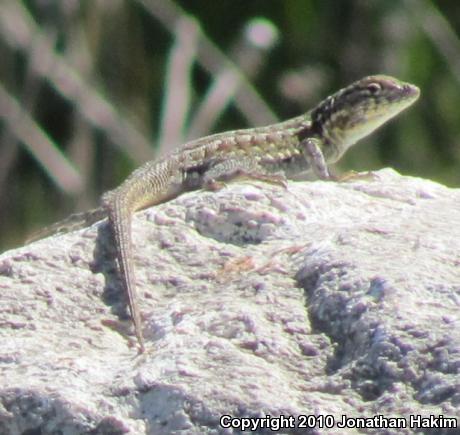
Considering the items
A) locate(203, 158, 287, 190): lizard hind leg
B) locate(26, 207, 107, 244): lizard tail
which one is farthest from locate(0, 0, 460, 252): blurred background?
locate(26, 207, 107, 244): lizard tail

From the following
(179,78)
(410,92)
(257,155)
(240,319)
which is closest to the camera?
(240,319)

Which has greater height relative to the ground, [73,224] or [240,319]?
[73,224]

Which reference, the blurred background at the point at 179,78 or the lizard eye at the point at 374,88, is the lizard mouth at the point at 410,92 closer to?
the lizard eye at the point at 374,88

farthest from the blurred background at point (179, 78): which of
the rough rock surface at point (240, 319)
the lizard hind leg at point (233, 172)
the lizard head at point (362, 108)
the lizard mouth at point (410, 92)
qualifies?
the rough rock surface at point (240, 319)

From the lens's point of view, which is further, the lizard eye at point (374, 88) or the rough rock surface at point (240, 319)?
the lizard eye at point (374, 88)

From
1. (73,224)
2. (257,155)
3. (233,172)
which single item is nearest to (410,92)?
(257,155)

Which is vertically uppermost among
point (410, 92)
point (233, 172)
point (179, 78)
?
point (179, 78)

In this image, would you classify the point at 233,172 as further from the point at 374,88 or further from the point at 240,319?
the point at 240,319
